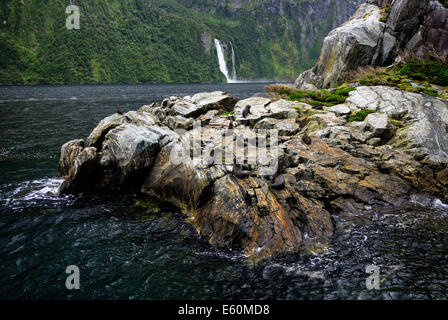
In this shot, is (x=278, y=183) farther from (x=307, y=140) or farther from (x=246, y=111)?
(x=246, y=111)

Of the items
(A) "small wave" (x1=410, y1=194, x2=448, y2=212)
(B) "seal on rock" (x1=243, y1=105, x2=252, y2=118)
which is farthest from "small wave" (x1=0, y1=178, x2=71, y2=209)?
(A) "small wave" (x1=410, y1=194, x2=448, y2=212)

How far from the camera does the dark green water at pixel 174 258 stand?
9484 mm

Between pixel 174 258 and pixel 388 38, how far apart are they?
115 feet

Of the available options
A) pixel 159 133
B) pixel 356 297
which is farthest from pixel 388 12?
pixel 356 297

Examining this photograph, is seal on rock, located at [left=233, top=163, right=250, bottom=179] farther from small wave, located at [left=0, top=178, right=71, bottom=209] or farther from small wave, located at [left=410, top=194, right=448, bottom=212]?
small wave, located at [left=0, top=178, right=71, bottom=209]

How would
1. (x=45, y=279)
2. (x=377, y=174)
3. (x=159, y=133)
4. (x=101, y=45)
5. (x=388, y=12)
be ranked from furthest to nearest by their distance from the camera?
(x=101, y=45), (x=388, y=12), (x=159, y=133), (x=377, y=174), (x=45, y=279)

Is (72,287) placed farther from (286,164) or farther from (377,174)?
(377,174)

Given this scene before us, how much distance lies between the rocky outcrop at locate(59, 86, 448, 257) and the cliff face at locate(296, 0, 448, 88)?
1124 centimetres

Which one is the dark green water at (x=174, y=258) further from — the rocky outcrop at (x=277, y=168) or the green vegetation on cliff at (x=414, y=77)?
the green vegetation on cliff at (x=414, y=77)

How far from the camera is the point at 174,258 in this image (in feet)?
37.0

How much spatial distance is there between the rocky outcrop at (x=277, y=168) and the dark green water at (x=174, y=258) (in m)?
1.09

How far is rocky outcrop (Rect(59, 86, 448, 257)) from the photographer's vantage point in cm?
1309

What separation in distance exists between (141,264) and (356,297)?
310 inches

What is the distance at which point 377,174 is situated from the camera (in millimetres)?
17078
